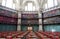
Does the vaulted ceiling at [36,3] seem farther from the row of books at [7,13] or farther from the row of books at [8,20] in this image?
the row of books at [8,20]

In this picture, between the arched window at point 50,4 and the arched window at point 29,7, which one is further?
the arched window at point 29,7

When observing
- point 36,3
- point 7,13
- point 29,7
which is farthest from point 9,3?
point 36,3

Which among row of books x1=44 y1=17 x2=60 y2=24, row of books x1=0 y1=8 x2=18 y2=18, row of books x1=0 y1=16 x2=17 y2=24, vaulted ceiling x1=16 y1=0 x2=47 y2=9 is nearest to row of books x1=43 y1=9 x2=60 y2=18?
row of books x1=44 y1=17 x2=60 y2=24

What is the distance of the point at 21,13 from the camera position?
859 inches

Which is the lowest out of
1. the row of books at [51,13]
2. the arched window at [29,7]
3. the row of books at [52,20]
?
the row of books at [52,20]

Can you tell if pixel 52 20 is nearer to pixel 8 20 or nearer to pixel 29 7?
pixel 29 7

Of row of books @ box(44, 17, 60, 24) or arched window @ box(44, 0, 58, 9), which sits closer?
row of books @ box(44, 17, 60, 24)

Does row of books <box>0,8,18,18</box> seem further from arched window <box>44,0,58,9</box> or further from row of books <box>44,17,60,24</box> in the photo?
arched window <box>44,0,58,9</box>

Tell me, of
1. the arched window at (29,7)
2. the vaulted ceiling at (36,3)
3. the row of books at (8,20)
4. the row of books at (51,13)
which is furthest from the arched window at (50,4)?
the row of books at (8,20)

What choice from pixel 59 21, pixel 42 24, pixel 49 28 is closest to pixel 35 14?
pixel 42 24

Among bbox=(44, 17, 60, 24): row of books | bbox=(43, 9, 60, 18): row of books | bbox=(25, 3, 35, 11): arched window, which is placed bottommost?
bbox=(44, 17, 60, 24): row of books

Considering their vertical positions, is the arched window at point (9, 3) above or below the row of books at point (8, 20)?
above

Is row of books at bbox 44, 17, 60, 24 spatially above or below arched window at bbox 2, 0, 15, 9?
below

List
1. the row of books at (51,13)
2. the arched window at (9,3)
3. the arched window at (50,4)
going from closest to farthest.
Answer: the row of books at (51,13) → the arched window at (50,4) → the arched window at (9,3)
